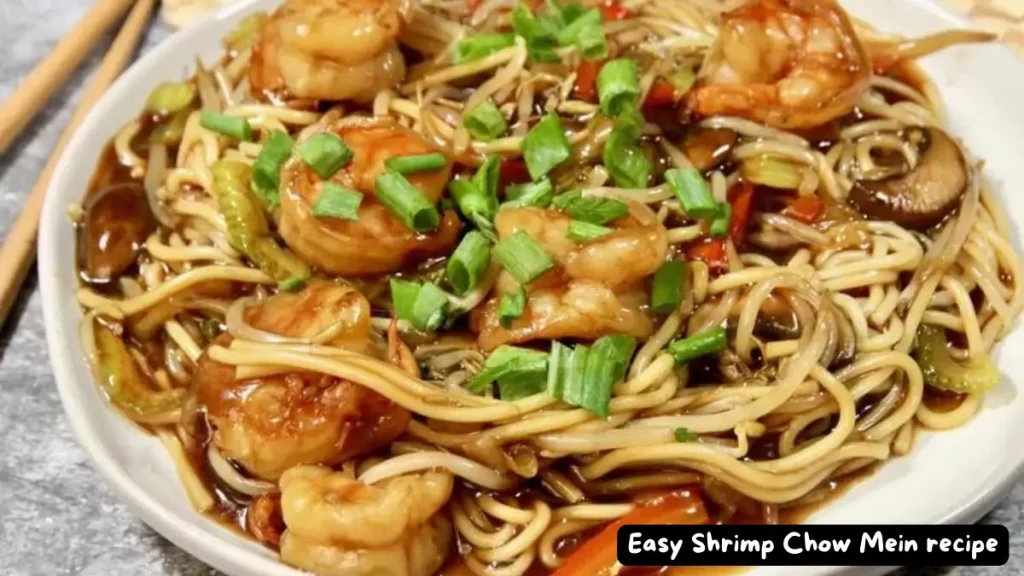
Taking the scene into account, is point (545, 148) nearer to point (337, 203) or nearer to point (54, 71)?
point (337, 203)

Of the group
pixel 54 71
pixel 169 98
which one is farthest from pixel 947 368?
pixel 54 71

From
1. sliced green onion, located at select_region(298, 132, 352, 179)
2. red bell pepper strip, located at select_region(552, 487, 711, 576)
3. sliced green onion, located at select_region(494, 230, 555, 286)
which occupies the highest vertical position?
sliced green onion, located at select_region(298, 132, 352, 179)

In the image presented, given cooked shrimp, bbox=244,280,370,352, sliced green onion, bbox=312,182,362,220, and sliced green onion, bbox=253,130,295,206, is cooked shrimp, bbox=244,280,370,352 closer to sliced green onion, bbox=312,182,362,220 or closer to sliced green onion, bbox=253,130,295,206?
sliced green onion, bbox=312,182,362,220

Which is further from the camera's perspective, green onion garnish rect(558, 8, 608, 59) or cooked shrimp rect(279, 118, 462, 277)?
green onion garnish rect(558, 8, 608, 59)

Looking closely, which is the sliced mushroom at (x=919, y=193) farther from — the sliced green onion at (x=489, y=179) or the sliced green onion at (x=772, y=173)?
the sliced green onion at (x=489, y=179)

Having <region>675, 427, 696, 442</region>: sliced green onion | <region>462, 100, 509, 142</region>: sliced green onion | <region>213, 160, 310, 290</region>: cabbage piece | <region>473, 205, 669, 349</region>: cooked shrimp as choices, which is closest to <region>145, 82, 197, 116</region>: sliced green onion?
<region>213, 160, 310, 290</region>: cabbage piece

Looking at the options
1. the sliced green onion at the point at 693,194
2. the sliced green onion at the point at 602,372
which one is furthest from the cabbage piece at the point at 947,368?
the sliced green onion at the point at 602,372
